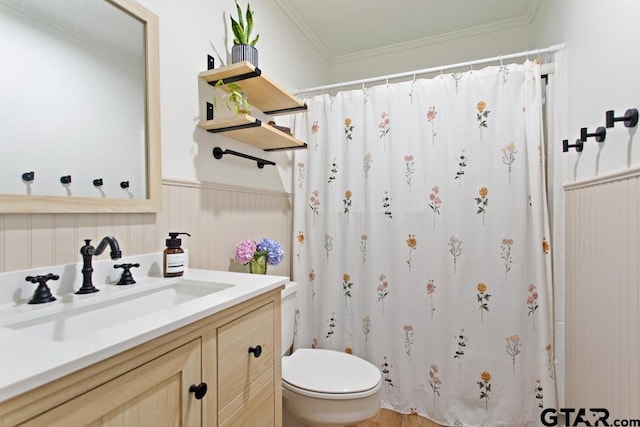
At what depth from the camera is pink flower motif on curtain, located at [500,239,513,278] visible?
1598 mm

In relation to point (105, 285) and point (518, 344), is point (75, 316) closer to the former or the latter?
point (105, 285)

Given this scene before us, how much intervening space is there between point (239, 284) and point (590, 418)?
141 centimetres

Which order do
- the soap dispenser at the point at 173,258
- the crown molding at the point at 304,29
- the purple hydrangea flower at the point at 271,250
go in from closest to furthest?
the soap dispenser at the point at 173,258 → the purple hydrangea flower at the point at 271,250 → the crown molding at the point at 304,29

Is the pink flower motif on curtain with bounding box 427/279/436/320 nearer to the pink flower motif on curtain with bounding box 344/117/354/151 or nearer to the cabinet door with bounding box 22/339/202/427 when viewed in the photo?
the pink flower motif on curtain with bounding box 344/117/354/151

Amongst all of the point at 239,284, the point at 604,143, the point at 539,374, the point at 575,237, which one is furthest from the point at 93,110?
the point at 539,374

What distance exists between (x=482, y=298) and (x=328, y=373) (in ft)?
2.91

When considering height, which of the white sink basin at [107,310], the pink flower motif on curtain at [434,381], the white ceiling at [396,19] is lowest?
the pink flower motif on curtain at [434,381]

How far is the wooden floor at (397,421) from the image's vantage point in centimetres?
167

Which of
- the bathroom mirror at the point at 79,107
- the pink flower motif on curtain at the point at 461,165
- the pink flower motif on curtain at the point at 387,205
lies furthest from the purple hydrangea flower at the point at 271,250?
the pink flower motif on curtain at the point at 461,165

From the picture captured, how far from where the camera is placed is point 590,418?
1.19m

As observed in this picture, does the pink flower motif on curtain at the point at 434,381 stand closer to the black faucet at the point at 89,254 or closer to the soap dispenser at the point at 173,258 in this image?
the soap dispenser at the point at 173,258

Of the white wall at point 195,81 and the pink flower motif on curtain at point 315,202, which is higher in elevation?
the white wall at point 195,81

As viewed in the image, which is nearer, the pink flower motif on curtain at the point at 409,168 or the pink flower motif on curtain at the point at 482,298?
the pink flower motif on curtain at the point at 482,298

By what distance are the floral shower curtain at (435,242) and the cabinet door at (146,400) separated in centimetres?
127
